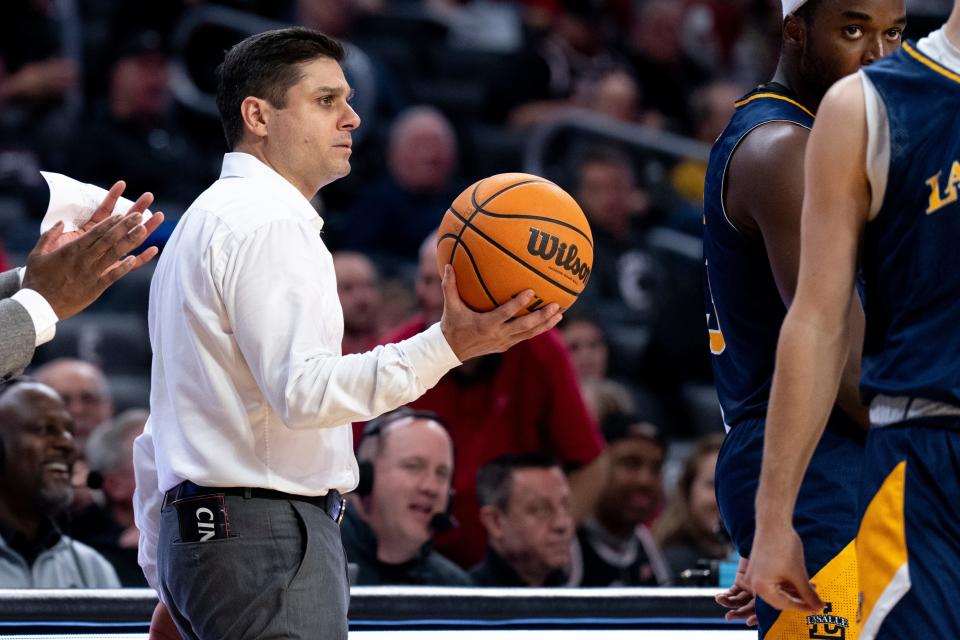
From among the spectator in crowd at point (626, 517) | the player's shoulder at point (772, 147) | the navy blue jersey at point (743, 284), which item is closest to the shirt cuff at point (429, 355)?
the navy blue jersey at point (743, 284)

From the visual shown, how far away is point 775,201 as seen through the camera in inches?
108

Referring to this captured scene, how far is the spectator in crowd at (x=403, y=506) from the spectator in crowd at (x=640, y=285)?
255 centimetres

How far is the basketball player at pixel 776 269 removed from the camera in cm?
274

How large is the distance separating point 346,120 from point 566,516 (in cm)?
256

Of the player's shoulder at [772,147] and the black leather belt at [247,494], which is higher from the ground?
the player's shoulder at [772,147]

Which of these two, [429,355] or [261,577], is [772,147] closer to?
[429,355]

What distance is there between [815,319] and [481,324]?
743 mm

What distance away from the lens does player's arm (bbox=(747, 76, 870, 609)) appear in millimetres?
2357

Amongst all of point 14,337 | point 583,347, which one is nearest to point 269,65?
point 14,337

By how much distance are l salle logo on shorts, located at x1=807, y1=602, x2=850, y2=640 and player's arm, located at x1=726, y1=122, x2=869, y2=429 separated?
0.37 meters

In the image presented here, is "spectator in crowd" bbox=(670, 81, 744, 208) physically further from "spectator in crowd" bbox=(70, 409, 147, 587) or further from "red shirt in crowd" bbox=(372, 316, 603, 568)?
"spectator in crowd" bbox=(70, 409, 147, 587)

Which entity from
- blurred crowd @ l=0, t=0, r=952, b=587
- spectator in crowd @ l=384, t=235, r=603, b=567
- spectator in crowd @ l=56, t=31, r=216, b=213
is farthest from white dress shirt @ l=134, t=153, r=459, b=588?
spectator in crowd @ l=56, t=31, r=216, b=213

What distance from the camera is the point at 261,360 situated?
9.00ft

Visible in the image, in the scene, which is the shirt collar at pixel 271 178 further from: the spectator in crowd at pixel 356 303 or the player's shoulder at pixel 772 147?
the spectator in crowd at pixel 356 303
